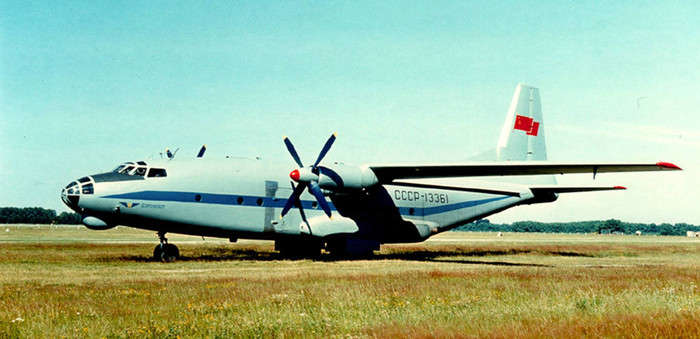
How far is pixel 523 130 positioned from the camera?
37.4 m

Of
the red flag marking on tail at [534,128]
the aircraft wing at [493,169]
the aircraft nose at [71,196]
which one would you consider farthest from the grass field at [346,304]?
the red flag marking on tail at [534,128]

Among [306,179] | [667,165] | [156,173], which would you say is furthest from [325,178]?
[667,165]

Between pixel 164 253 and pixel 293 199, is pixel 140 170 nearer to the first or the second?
pixel 164 253

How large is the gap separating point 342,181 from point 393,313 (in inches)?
659

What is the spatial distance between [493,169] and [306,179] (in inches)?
344

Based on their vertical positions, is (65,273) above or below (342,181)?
below

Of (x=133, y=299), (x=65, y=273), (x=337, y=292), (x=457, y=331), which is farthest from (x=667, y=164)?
(x=65, y=273)

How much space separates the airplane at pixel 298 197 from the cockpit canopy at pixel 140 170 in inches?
1.6

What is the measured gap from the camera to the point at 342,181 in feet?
89.2

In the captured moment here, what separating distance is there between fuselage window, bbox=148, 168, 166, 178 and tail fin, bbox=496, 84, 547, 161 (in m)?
20.7

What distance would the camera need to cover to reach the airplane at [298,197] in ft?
80.5

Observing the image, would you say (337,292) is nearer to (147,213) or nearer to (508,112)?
(147,213)

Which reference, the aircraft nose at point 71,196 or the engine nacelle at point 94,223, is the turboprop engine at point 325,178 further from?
the aircraft nose at point 71,196

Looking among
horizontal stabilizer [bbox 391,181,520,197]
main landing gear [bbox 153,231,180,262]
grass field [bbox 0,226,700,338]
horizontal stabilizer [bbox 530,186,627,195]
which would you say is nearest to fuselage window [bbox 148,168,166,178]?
main landing gear [bbox 153,231,180,262]
